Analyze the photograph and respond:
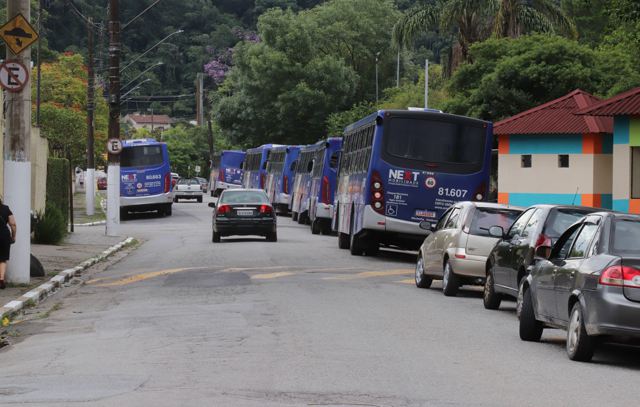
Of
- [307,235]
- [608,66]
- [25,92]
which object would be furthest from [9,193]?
[608,66]

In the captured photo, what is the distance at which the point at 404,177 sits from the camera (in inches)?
1109

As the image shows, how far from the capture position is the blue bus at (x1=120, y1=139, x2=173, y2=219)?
5625 centimetres

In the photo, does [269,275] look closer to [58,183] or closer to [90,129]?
[58,183]

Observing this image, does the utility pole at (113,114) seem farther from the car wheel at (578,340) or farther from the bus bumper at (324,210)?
the car wheel at (578,340)

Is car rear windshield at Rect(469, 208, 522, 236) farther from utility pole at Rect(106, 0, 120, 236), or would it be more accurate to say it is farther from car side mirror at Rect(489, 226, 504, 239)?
utility pole at Rect(106, 0, 120, 236)

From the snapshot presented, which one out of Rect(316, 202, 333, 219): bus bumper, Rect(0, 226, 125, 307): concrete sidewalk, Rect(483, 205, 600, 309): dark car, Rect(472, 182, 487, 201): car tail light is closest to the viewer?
Rect(483, 205, 600, 309): dark car

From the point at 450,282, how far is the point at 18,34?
8.05m

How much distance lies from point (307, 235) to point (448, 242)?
21.3 meters

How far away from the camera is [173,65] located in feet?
480

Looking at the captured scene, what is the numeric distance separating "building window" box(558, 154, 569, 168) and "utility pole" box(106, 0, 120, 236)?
56.9 feet

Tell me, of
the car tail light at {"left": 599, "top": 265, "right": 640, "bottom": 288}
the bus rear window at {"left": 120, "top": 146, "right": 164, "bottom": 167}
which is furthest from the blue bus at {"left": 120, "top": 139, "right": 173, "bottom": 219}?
the car tail light at {"left": 599, "top": 265, "right": 640, "bottom": 288}

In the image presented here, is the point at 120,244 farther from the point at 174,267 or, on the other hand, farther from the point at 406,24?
the point at 406,24

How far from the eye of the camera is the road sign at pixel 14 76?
67.2 feet

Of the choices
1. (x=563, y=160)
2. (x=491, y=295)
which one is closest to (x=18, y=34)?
(x=491, y=295)
